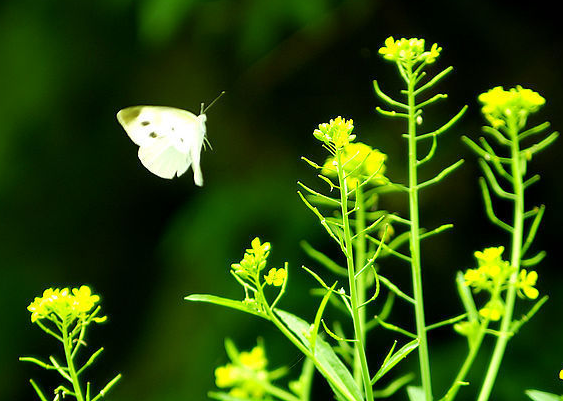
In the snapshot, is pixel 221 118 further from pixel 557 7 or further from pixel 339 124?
pixel 339 124

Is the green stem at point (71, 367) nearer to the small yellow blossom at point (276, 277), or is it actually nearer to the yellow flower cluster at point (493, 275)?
the small yellow blossom at point (276, 277)

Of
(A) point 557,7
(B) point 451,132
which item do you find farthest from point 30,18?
(A) point 557,7

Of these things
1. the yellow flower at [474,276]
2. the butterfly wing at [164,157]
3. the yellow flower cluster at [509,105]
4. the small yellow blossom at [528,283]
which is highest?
the butterfly wing at [164,157]

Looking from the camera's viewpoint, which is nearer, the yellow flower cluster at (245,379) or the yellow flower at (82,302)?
the yellow flower cluster at (245,379)

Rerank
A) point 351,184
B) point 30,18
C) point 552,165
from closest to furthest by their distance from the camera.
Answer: point 351,184 < point 552,165 < point 30,18

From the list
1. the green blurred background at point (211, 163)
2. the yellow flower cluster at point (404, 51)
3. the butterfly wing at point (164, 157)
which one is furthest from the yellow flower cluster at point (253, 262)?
the green blurred background at point (211, 163)

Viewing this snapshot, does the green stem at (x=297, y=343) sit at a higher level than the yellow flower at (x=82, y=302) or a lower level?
lower
